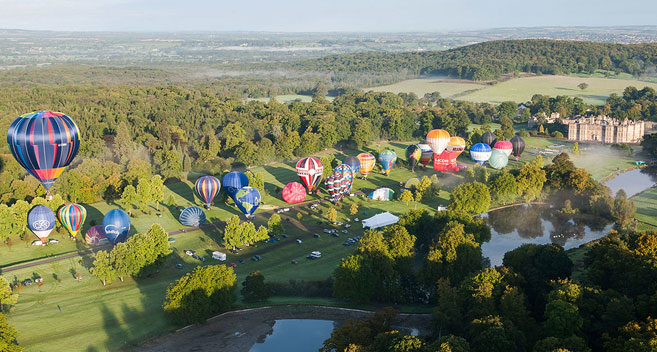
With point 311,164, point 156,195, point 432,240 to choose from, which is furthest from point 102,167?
point 432,240

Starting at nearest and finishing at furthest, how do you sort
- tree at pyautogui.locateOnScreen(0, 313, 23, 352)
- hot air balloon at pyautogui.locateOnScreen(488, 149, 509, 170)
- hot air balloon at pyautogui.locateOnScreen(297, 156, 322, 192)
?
1. tree at pyautogui.locateOnScreen(0, 313, 23, 352)
2. hot air balloon at pyautogui.locateOnScreen(297, 156, 322, 192)
3. hot air balloon at pyautogui.locateOnScreen(488, 149, 509, 170)

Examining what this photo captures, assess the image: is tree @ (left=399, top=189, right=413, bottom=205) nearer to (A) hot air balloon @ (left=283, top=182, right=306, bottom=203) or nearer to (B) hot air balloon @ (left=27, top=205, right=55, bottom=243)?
(A) hot air balloon @ (left=283, top=182, right=306, bottom=203)

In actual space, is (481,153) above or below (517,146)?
above

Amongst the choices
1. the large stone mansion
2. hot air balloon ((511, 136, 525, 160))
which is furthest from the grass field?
hot air balloon ((511, 136, 525, 160))

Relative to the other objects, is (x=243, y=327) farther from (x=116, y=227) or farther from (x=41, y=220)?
(x=41, y=220)

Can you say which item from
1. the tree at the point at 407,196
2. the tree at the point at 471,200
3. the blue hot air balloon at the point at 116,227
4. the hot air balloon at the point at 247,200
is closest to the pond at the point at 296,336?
the blue hot air balloon at the point at 116,227

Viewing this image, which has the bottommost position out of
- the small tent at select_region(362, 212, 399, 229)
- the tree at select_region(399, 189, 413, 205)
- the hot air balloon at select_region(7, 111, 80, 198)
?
the small tent at select_region(362, 212, 399, 229)

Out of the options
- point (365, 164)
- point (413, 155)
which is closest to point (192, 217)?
point (365, 164)
